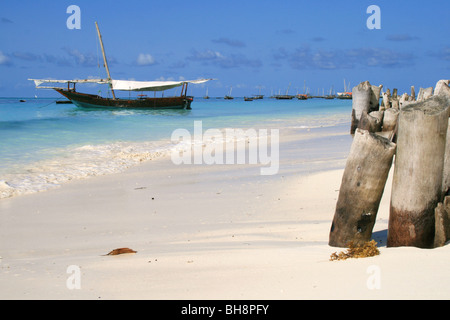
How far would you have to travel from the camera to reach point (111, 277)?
10.9 ft

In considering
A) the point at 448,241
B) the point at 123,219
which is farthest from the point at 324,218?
the point at 123,219

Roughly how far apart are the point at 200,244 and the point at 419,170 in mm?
2155

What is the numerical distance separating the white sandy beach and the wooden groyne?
0.63ft

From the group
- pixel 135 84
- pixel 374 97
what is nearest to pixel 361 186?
pixel 374 97

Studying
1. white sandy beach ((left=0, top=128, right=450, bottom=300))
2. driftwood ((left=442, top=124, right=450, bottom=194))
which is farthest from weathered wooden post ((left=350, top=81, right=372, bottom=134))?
driftwood ((left=442, top=124, right=450, bottom=194))

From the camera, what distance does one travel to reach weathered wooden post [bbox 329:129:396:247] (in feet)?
11.0

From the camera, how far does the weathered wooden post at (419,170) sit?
3.18 meters

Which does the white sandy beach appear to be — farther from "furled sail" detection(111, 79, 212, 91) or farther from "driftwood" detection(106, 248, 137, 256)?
"furled sail" detection(111, 79, 212, 91)

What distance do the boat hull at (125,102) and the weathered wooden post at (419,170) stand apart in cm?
4097

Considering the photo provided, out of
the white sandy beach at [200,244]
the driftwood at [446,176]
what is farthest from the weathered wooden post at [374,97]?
the driftwood at [446,176]

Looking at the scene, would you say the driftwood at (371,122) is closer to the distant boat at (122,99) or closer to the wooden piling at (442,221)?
the wooden piling at (442,221)

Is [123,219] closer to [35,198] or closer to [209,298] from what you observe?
[35,198]

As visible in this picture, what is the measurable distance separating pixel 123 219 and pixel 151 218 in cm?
37

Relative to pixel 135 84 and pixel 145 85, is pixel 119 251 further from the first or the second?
pixel 135 84
